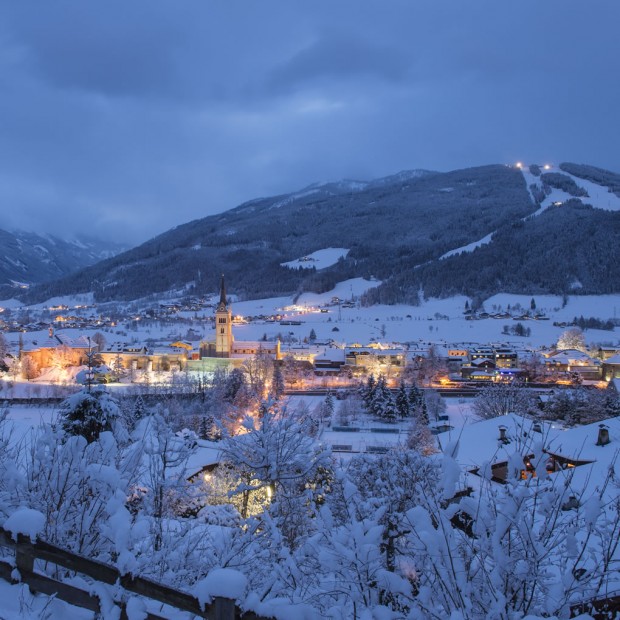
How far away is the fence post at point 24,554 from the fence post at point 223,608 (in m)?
1.25

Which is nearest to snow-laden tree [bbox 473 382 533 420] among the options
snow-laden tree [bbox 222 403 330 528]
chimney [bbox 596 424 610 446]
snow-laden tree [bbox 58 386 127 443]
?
chimney [bbox 596 424 610 446]

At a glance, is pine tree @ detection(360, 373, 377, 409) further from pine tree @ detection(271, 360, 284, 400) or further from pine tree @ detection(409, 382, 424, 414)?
pine tree @ detection(271, 360, 284, 400)

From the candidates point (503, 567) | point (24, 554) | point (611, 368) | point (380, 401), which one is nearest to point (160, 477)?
point (24, 554)

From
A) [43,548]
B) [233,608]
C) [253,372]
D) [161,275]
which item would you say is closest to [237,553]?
[43,548]

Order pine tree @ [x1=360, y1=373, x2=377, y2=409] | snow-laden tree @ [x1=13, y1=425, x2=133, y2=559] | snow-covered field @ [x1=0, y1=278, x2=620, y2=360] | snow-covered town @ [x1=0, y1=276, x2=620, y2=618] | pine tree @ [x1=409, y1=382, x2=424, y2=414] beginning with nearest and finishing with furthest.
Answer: snow-covered town @ [x1=0, y1=276, x2=620, y2=618]
snow-laden tree @ [x1=13, y1=425, x2=133, y2=559]
pine tree @ [x1=409, y1=382, x2=424, y2=414]
pine tree @ [x1=360, y1=373, x2=377, y2=409]
snow-covered field @ [x1=0, y1=278, x2=620, y2=360]

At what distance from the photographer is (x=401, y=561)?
132 inches

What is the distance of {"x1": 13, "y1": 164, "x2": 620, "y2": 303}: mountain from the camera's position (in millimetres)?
112000

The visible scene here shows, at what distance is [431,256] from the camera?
14112 cm

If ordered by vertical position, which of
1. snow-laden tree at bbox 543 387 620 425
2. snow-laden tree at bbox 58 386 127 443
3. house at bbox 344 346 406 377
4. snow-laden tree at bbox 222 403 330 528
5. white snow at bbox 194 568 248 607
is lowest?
snow-laden tree at bbox 543 387 620 425

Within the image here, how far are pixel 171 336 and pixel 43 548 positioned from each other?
254 ft

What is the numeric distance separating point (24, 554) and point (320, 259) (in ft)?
529

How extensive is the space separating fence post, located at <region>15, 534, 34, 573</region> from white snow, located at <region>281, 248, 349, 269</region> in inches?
5849

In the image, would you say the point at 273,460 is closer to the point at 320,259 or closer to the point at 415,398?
the point at 415,398

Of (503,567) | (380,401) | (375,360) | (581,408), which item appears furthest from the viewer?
(375,360)
